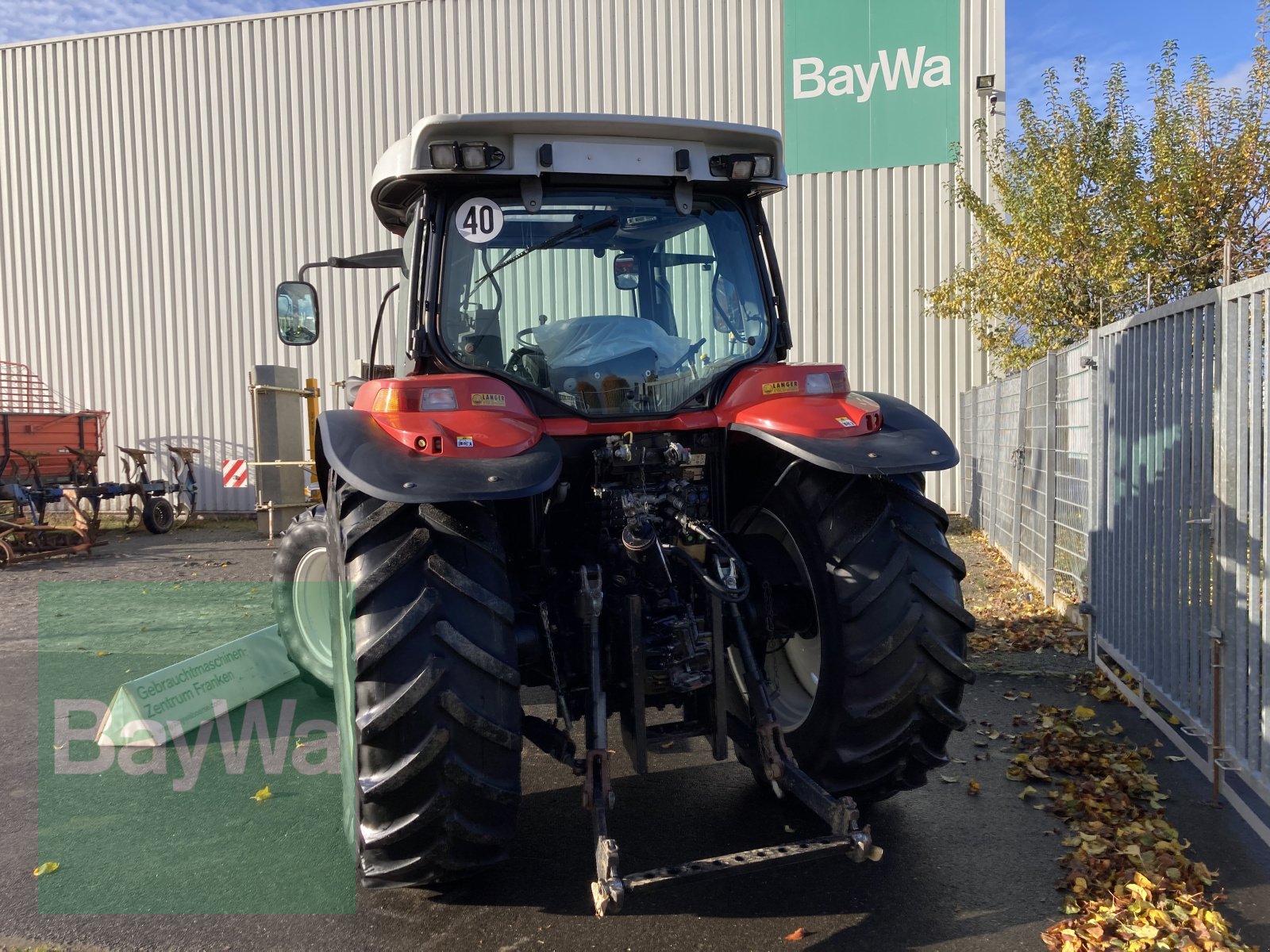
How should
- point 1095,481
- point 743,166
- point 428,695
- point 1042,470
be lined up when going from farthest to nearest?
point 1042,470 < point 1095,481 < point 743,166 < point 428,695

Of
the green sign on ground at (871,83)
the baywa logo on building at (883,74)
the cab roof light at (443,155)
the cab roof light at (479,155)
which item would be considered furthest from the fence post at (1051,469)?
the baywa logo on building at (883,74)

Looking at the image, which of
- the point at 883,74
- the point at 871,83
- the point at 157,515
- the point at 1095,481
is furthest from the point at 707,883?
the point at 157,515

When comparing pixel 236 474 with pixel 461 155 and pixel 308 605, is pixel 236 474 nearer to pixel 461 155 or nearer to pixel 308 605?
pixel 308 605

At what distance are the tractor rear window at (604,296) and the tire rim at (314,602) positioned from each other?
Result: 2380mm

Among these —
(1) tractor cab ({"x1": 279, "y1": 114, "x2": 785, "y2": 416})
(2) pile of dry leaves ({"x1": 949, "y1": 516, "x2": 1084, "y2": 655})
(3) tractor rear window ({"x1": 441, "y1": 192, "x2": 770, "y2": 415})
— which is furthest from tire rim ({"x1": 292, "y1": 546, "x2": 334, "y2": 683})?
(2) pile of dry leaves ({"x1": 949, "y1": 516, "x2": 1084, "y2": 655})

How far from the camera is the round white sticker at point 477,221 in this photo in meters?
3.62

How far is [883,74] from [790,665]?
10.5 metres

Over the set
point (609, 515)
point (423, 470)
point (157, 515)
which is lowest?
point (157, 515)

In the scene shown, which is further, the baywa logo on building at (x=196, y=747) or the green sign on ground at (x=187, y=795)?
the baywa logo on building at (x=196, y=747)

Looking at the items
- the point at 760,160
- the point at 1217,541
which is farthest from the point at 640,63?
the point at 1217,541

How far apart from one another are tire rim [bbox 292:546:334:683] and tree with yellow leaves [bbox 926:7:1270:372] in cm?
874

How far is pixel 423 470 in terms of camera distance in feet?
9.63

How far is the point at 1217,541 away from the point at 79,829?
183 inches

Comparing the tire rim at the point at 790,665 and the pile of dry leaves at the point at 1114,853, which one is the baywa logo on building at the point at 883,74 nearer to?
the pile of dry leaves at the point at 1114,853
